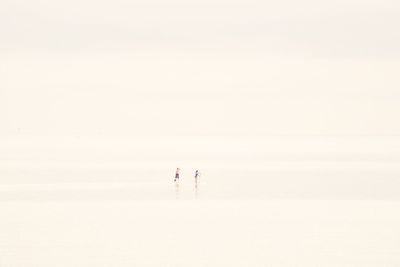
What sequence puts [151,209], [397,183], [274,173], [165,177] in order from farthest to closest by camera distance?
[274,173] → [165,177] → [397,183] → [151,209]

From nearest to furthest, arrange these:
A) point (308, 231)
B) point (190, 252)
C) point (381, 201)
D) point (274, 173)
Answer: point (190, 252) < point (308, 231) < point (381, 201) < point (274, 173)

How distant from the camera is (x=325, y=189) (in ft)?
130

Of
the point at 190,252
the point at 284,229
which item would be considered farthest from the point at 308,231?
the point at 190,252

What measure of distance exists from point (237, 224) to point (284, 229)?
175 centimetres

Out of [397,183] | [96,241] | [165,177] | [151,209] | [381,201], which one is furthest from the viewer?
[165,177]

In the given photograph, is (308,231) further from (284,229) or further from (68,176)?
(68,176)

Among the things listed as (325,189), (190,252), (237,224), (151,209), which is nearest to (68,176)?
(325,189)

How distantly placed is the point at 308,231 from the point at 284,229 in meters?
0.75

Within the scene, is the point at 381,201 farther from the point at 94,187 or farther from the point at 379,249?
the point at 94,187

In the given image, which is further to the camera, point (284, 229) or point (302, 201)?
point (302, 201)

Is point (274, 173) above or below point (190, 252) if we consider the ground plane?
above

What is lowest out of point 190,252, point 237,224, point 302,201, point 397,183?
point 190,252

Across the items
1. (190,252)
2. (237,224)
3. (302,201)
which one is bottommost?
(190,252)

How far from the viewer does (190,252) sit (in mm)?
21844
